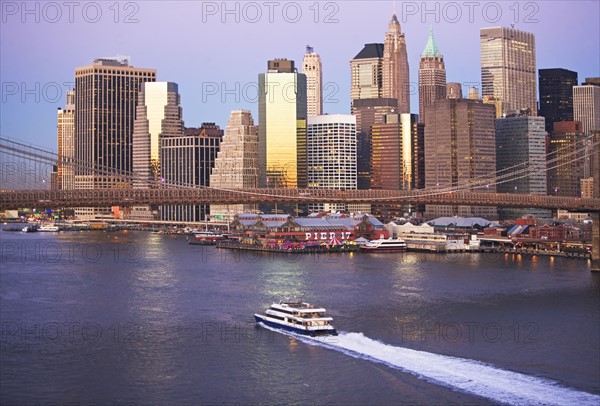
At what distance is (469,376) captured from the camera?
15906mm

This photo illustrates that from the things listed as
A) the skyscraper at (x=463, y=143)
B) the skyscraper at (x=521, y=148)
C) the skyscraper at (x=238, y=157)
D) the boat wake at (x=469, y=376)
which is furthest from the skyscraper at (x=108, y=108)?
the boat wake at (x=469, y=376)

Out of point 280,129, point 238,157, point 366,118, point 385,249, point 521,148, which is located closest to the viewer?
point 385,249

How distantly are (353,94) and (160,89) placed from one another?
3681 cm

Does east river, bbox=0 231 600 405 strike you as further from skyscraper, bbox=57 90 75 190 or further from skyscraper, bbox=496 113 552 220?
skyscraper, bbox=57 90 75 190

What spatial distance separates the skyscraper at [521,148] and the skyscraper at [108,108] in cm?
4497

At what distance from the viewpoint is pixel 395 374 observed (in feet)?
52.9

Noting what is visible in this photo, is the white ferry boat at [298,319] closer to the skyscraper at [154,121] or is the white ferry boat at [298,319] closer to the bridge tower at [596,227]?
the bridge tower at [596,227]

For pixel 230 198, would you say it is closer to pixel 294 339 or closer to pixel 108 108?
pixel 294 339

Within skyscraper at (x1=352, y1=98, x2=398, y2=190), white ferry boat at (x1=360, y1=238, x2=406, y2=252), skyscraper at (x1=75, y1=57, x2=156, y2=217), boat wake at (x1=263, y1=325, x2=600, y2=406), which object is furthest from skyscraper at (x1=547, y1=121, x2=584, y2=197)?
boat wake at (x1=263, y1=325, x2=600, y2=406)

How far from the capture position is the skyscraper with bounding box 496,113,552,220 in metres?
91.6

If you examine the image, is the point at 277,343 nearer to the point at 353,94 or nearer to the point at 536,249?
the point at 536,249

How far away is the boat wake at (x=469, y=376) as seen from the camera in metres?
14.8

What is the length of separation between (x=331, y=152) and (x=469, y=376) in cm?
7606

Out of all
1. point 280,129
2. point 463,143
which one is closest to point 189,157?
point 280,129
